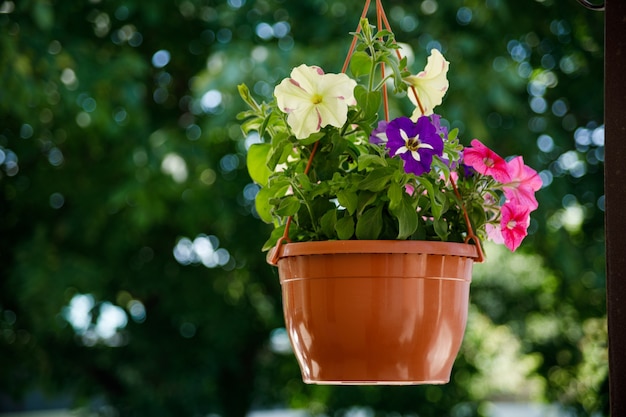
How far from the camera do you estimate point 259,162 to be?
3.66ft

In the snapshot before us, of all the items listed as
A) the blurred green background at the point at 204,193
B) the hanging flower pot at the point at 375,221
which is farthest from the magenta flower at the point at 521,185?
the blurred green background at the point at 204,193

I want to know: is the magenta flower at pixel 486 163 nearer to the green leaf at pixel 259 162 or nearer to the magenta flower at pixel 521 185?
the magenta flower at pixel 521 185

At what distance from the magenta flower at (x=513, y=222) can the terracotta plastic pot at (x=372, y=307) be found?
0.10 m

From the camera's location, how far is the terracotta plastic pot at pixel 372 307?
0.90m

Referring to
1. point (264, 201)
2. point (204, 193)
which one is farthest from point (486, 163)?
point (204, 193)

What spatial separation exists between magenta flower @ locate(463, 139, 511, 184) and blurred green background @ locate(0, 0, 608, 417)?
1848 millimetres

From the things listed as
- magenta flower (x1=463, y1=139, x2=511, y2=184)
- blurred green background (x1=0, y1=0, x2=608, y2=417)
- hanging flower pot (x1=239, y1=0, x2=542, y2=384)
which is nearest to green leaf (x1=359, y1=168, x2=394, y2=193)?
hanging flower pot (x1=239, y1=0, x2=542, y2=384)

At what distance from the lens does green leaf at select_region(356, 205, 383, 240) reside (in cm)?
92

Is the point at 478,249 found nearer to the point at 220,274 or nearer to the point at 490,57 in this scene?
the point at 490,57

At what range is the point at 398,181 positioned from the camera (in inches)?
36.9

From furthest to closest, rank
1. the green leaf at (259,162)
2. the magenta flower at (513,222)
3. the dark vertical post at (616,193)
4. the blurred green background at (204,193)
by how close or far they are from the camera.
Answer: the blurred green background at (204,193) → the green leaf at (259,162) → the magenta flower at (513,222) → the dark vertical post at (616,193)

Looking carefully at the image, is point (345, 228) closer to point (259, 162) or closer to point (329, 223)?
point (329, 223)

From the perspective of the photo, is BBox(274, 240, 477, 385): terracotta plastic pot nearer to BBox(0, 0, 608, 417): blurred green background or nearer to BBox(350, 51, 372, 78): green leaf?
BBox(350, 51, 372, 78): green leaf

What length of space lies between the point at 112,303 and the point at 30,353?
1.50 ft
